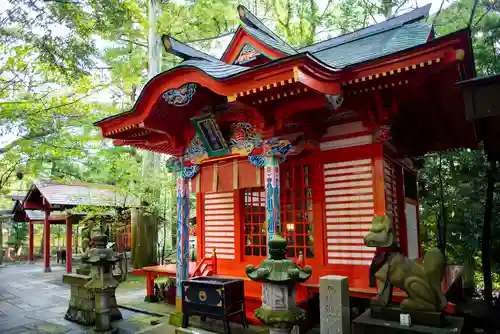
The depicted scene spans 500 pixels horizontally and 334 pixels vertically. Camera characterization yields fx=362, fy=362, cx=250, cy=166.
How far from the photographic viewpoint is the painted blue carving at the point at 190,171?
7.82 meters

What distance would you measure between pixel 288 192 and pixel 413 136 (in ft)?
11.2

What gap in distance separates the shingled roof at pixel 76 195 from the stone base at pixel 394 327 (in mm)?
11539

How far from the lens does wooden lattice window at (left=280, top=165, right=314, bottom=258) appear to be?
7.56 meters

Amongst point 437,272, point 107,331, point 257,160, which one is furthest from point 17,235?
point 437,272

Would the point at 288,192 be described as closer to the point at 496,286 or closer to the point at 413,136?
the point at 413,136

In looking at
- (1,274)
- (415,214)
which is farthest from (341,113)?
(1,274)

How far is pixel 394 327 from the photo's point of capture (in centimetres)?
443

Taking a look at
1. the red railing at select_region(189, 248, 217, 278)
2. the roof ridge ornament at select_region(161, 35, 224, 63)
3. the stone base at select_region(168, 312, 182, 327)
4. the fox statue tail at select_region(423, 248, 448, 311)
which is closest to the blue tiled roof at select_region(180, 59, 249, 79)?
the roof ridge ornament at select_region(161, 35, 224, 63)

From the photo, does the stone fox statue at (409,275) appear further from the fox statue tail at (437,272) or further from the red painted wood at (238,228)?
the red painted wood at (238,228)

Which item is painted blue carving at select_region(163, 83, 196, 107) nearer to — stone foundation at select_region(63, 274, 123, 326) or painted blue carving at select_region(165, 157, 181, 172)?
painted blue carving at select_region(165, 157, 181, 172)

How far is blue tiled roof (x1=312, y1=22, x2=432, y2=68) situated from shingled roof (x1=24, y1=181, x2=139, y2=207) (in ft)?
32.6

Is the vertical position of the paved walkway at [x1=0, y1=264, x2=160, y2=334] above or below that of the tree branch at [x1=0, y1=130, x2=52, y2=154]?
below

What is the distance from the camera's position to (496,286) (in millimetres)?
12055

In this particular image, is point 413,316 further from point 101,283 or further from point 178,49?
point 178,49
